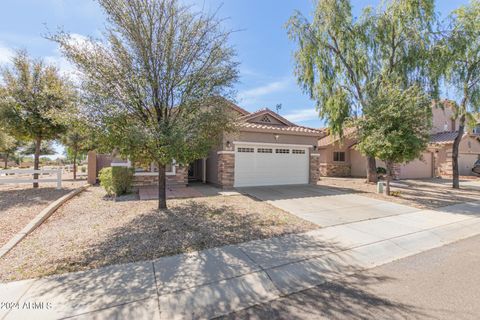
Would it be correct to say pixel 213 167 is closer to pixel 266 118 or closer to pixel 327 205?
pixel 266 118

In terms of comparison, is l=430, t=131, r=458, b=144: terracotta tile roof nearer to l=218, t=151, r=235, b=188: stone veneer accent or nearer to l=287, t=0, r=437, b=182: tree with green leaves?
l=287, t=0, r=437, b=182: tree with green leaves

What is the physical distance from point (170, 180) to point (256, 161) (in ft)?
15.6

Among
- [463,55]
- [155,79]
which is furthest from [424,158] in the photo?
[155,79]

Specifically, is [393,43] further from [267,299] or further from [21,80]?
[21,80]

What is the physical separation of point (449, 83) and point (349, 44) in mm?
6640

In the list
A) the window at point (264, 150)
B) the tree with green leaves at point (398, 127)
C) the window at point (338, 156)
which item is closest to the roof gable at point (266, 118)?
the window at point (264, 150)

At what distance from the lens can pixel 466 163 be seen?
2273cm

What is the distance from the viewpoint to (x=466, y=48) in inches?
497

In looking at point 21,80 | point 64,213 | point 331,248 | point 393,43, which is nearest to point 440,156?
point 393,43

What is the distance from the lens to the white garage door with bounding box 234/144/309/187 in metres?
12.3

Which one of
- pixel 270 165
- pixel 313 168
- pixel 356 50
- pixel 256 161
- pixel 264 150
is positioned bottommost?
pixel 313 168

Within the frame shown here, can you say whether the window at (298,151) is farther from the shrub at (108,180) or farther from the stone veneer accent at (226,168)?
the shrub at (108,180)

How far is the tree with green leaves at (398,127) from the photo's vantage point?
31.2 feet

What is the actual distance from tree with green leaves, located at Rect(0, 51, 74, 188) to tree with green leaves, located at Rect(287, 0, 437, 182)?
13.2 metres
